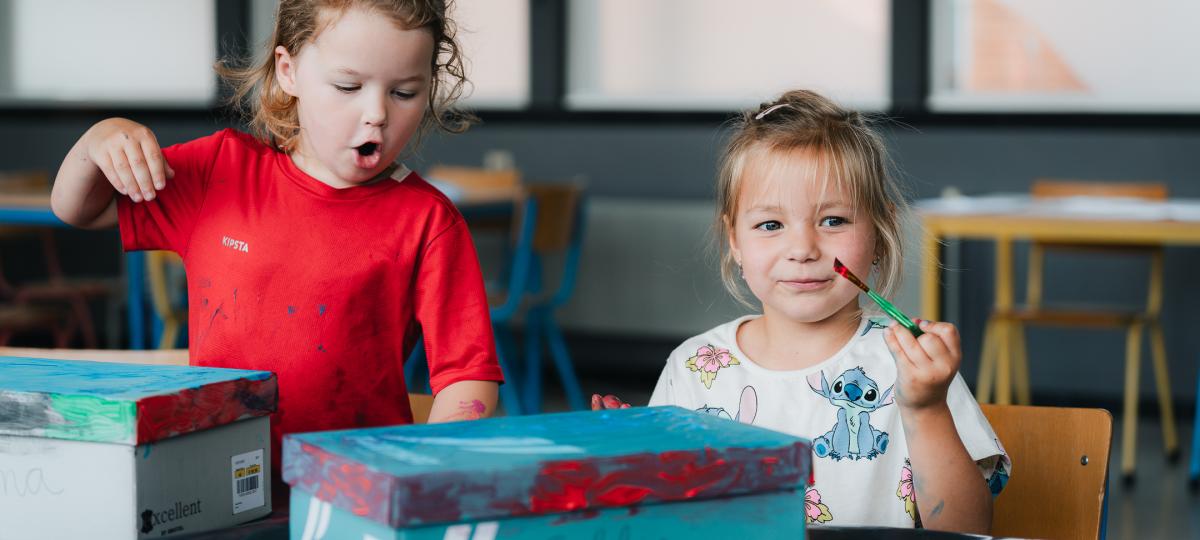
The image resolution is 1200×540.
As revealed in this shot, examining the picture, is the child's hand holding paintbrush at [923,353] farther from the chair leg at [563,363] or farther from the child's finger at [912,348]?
the chair leg at [563,363]

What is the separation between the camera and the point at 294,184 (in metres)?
1.29

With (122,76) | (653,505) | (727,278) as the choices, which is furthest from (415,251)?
(122,76)

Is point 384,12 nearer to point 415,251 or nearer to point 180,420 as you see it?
point 415,251

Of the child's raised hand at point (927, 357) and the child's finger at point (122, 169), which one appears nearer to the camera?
the child's raised hand at point (927, 357)

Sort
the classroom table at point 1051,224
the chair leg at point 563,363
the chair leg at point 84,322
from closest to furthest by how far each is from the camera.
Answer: the classroom table at point 1051,224
the chair leg at point 563,363
the chair leg at point 84,322

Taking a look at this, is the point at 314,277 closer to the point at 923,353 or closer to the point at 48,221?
the point at 923,353

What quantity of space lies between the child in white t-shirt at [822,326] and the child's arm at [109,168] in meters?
0.55

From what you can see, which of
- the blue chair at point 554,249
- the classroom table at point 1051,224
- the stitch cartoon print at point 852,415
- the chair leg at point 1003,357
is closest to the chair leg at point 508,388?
the blue chair at point 554,249

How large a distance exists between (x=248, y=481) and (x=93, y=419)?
129 mm

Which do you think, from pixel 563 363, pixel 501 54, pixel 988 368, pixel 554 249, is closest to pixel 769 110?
pixel 554 249

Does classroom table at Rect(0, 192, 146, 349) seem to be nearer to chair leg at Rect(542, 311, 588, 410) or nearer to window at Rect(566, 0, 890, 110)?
chair leg at Rect(542, 311, 588, 410)

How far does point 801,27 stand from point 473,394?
3989 millimetres

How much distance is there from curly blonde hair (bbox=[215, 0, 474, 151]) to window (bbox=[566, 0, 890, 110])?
351 centimetres

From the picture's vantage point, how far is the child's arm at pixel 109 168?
3.68 feet
